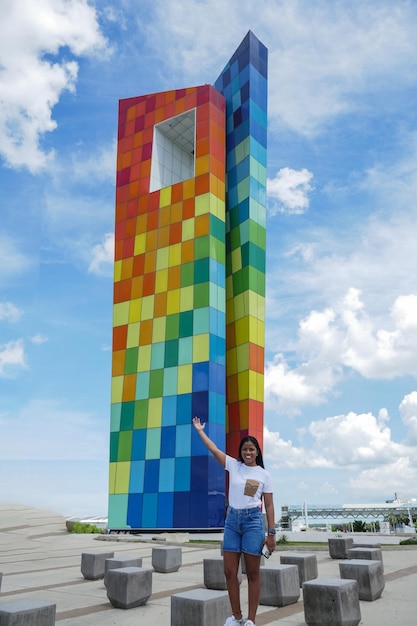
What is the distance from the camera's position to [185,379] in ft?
92.2

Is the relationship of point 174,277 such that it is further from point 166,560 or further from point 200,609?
point 200,609

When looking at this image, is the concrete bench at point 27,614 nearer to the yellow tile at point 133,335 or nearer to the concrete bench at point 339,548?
the concrete bench at point 339,548

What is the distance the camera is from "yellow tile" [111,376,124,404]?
30.9 m

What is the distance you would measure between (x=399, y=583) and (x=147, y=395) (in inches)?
822

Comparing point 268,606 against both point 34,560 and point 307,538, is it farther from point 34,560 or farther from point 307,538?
point 307,538

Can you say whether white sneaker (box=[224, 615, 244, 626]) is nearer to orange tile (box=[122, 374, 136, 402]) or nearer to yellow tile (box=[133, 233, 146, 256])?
orange tile (box=[122, 374, 136, 402])

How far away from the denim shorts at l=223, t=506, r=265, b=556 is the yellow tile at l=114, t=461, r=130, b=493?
24298 mm

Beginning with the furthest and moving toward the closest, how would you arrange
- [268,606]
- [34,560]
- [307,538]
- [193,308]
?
1. [193,308]
2. [307,538]
3. [34,560]
4. [268,606]

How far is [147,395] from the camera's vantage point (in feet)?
96.7

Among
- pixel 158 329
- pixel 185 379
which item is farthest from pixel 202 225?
pixel 185 379

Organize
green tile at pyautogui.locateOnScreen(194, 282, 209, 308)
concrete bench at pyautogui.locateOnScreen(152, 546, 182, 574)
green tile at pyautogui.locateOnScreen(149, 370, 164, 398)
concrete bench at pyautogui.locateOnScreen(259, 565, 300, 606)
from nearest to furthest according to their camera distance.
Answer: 1. concrete bench at pyautogui.locateOnScreen(259, 565, 300, 606)
2. concrete bench at pyautogui.locateOnScreen(152, 546, 182, 574)
3. green tile at pyautogui.locateOnScreen(194, 282, 209, 308)
4. green tile at pyautogui.locateOnScreen(149, 370, 164, 398)

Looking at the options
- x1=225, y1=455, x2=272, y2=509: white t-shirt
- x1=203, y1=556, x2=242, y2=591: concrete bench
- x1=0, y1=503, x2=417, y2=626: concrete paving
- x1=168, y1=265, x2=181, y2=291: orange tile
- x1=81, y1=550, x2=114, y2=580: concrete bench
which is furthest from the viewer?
x1=168, y1=265, x2=181, y2=291: orange tile

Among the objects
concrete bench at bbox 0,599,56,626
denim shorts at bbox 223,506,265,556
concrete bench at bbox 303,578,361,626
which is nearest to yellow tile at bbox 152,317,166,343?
concrete bench at bbox 303,578,361,626

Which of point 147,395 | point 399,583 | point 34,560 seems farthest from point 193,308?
point 399,583
